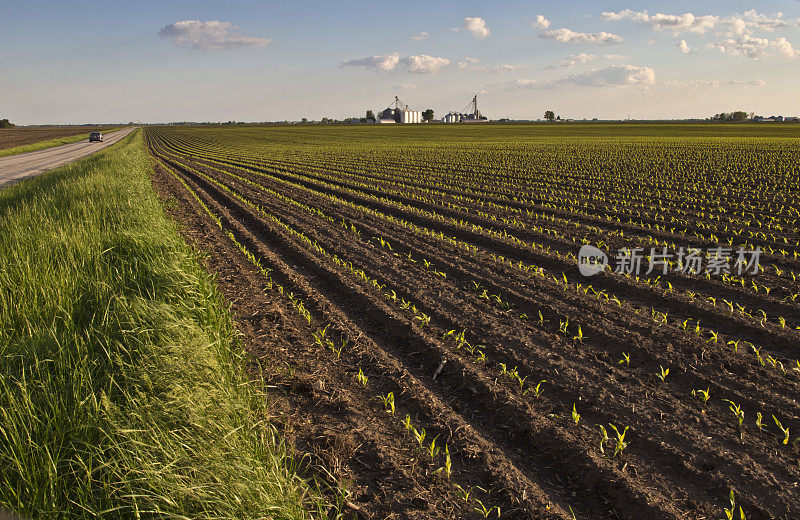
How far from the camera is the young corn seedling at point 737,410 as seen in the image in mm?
3697

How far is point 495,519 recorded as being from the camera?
2.83m

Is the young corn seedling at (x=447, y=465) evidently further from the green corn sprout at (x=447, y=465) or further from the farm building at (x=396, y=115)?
the farm building at (x=396, y=115)

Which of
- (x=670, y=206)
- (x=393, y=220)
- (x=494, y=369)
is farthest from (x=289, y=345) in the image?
(x=670, y=206)

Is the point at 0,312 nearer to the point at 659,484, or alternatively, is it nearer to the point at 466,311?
the point at 466,311

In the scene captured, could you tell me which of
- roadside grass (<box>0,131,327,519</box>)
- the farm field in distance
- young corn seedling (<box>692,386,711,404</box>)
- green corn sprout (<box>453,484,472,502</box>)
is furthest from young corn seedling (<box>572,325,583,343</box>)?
roadside grass (<box>0,131,327,519</box>)

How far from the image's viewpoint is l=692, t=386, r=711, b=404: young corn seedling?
13.0 ft

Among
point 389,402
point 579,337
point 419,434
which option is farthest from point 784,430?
point 389,402

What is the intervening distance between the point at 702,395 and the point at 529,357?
1.50 meters

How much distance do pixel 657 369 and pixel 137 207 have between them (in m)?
8.25

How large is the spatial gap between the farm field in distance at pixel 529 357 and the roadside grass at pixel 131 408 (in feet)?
1.85

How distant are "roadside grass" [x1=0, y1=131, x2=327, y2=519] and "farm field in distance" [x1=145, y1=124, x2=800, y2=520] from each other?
565 millimetres

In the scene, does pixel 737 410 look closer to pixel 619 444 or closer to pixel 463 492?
pixel 619 444

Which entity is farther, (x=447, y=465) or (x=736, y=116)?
(x=736, y=116)

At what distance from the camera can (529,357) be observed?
4699 mm
